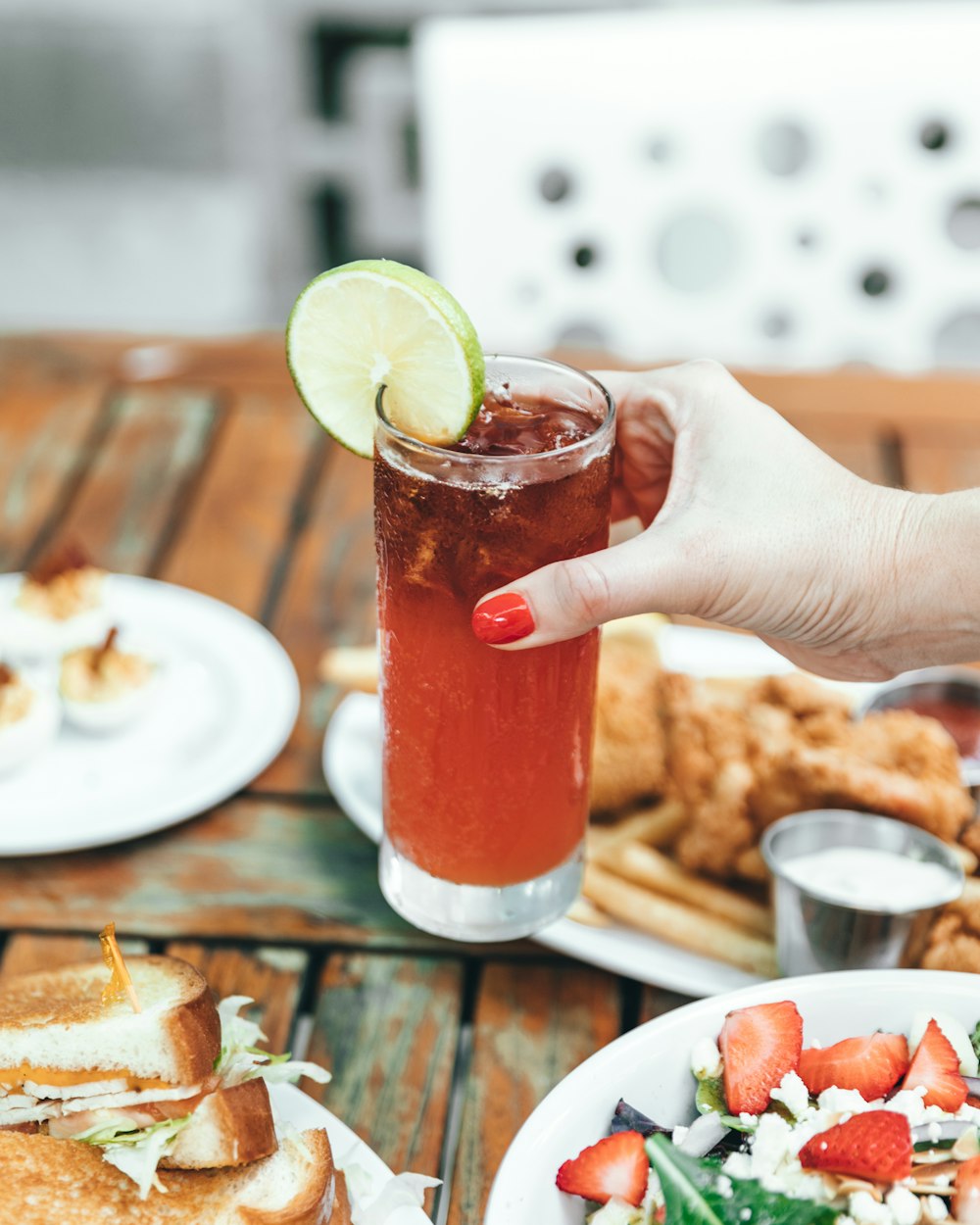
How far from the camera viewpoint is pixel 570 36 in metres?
2.83

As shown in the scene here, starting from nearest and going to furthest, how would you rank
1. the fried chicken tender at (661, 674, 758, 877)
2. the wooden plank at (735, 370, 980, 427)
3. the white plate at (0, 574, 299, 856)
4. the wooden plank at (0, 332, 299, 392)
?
1. the fried chicken tender at (661, 674, 758, 877)
2. the white plate at (0, 574, 299, 856)
3. the wooden plank at (735, 370, 980, 427)
4. the wooden plank at (0, 332, 299, 392)

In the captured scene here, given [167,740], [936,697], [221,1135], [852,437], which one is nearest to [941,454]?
[852,437]

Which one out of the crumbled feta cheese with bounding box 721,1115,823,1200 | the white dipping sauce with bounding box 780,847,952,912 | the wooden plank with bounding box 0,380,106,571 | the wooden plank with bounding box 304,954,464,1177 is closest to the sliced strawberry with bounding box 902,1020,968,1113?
the crumbled feta cheese with bounding box 721,1115,823,1200

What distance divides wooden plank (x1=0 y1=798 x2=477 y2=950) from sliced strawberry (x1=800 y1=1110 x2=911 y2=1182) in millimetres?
578

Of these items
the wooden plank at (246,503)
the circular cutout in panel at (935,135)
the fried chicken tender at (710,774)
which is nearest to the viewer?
the fried chicken tender at (710,774)

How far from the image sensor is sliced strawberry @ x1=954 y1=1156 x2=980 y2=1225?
1.10 meters

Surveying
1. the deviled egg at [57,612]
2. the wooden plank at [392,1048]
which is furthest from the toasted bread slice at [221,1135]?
the deviled egg at [57,612]

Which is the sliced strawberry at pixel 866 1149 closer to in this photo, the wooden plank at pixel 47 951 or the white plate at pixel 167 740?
the wooden plank at pixel 47 951

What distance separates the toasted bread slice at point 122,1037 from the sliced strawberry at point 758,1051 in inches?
17.8

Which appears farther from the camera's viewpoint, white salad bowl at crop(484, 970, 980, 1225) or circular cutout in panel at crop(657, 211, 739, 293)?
circular cutout in panel at crop(657, 211, 739, 293)

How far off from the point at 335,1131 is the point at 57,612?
996mm

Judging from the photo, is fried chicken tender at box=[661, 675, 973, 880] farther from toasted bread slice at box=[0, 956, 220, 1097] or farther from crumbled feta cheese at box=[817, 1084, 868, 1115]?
toasted bread slice at box=[0, 956, 220, 1097]

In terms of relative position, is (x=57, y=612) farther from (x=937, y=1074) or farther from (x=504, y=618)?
(x=937, y=1074)

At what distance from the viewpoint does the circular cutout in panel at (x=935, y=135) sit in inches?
→ 115
